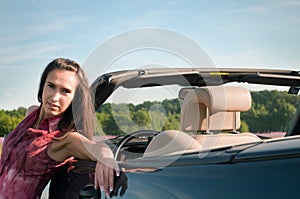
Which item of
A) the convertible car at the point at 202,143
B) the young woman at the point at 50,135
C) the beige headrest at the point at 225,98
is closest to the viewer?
the convertible car at the point at 202,143

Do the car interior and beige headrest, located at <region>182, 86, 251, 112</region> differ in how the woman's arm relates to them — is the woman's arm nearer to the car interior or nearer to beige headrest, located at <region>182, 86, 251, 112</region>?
the car interior

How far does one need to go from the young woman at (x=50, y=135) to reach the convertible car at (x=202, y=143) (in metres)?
0.25

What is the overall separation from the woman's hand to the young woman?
0.72ft

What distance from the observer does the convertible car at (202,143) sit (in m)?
2.44

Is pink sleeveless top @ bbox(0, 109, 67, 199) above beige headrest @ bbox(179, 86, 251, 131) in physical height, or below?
below

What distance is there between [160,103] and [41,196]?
1.37m

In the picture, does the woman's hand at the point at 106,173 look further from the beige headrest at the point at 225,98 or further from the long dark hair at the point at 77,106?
the beige headrest at the point at 225,98

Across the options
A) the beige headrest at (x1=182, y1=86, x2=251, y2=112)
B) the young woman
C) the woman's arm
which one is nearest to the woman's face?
the young woman

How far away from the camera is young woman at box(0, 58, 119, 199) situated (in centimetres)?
344

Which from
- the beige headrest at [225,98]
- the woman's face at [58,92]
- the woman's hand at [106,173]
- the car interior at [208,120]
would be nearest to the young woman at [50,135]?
the woman's face at [58,92]

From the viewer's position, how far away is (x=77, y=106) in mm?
3621

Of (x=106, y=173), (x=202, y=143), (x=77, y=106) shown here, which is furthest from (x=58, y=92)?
(x=202, y=143)

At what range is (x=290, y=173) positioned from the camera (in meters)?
2.35

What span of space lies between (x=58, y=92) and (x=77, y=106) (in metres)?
0.14
